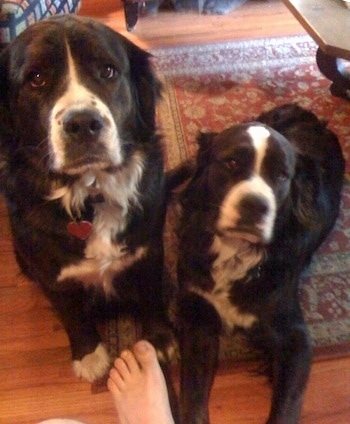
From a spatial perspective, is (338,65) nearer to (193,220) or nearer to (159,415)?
(193,220)

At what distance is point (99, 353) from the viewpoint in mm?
1575

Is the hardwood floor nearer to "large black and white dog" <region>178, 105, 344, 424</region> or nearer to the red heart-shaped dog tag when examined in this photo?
"large black and white dog" <region>178, 105, 344, 424</region>

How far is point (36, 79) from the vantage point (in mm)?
1183

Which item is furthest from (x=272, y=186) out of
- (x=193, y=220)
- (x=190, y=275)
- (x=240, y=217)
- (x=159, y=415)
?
(x=159, y=415)

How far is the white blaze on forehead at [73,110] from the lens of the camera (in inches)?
43.9

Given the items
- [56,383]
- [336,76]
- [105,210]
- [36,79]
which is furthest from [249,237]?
[336,76]

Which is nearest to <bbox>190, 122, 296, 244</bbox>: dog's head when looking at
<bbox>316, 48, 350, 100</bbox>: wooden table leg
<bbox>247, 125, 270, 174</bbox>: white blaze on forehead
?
<bbox>247, 125, 270, 174</bbox>: white blaze on forehead

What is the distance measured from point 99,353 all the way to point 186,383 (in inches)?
11.4

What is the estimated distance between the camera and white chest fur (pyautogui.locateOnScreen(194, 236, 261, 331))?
139cm

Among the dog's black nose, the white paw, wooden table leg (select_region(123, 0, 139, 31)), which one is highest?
the dog's black nose

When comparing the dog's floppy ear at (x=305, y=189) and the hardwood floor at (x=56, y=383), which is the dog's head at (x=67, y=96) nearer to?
the dog's floppy ear at (x=305, y=189)

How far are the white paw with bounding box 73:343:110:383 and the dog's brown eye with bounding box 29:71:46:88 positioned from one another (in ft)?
2.63

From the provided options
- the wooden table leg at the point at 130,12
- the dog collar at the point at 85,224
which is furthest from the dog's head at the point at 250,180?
the wooden table leg at the point at 130,12

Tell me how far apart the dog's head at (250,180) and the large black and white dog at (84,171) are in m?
0.21
